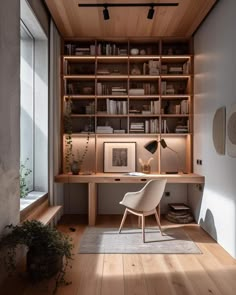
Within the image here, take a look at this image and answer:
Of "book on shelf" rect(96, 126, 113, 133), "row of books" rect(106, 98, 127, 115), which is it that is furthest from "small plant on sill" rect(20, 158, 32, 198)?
"row of books" rect(106, 98, 127, 115)

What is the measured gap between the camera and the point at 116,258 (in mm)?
3355

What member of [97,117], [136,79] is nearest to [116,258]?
[97,117]

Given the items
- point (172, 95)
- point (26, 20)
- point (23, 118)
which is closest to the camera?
point (26, 20)

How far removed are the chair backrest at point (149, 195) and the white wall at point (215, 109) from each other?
0.75 m

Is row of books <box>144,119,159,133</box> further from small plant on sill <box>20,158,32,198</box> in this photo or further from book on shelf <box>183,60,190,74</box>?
small plant on sill <box>20,158,32,198</box>

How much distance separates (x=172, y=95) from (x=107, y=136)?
133 centimetres

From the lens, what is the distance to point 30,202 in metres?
3.67

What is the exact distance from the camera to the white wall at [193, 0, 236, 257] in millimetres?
3494

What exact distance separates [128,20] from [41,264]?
356 centimetres

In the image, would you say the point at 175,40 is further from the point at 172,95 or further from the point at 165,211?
the point at 165,211

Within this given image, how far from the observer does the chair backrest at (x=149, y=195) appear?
404cm

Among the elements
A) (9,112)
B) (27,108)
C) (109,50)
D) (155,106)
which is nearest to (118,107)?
(155,106)

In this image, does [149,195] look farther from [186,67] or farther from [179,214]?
[186,67]

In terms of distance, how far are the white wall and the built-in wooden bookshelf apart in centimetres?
37
